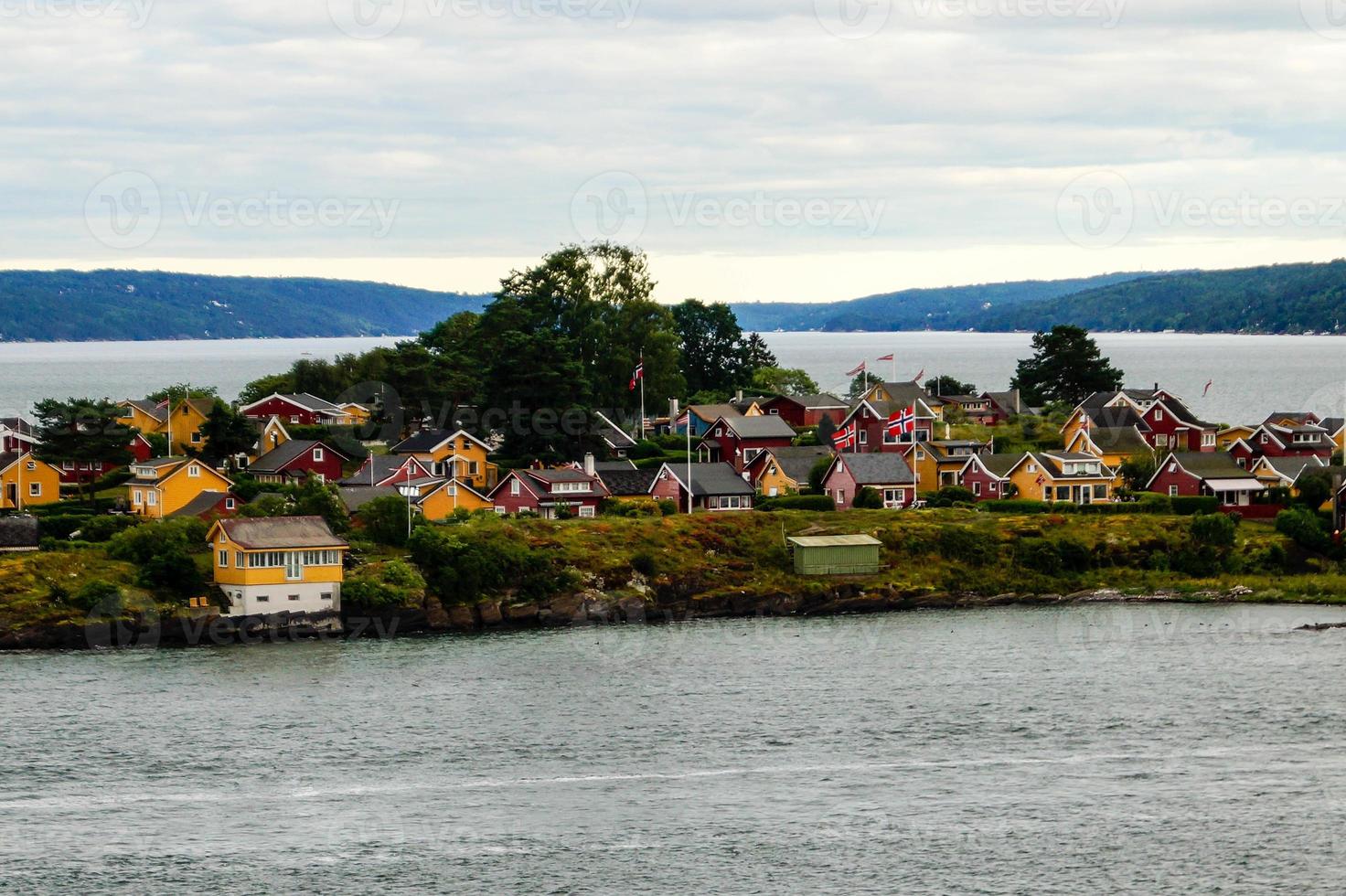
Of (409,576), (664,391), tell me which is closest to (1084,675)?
(409,576)

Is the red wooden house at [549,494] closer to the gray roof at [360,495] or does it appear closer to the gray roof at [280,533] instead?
the gray roof at [360,495]

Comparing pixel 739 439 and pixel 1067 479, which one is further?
pixel 739 439

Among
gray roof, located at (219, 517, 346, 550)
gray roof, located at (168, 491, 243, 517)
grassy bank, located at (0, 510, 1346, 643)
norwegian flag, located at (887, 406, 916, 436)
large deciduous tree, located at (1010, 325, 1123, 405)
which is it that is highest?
large deciduous tree, located at (1010, 325, 1123, 405)

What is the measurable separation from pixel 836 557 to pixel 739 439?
21811 mm

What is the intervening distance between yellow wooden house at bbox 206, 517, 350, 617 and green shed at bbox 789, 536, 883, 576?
17.2 m

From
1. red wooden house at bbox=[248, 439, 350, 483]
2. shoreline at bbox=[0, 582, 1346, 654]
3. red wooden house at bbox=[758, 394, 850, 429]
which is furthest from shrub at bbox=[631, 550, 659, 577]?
red wooden house at bbox=[758, 394, 850, 429]

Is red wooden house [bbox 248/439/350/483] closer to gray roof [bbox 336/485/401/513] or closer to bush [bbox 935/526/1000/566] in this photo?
gray roof [bbox 336/485/401/513]

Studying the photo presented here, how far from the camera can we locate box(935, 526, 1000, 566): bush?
67875 millimetres

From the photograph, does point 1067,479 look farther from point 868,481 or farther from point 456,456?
point 456,456

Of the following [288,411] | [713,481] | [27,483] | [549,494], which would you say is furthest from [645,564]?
[288,411]

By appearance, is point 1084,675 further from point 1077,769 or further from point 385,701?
point 385,701

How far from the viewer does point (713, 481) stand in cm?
7606

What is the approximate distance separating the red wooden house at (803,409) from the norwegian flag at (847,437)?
748 centimetres

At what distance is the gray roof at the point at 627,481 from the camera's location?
7556cm
